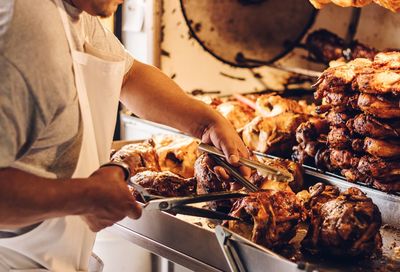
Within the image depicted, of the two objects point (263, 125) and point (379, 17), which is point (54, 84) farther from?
point (379, 17)

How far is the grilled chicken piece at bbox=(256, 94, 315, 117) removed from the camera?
3.51m

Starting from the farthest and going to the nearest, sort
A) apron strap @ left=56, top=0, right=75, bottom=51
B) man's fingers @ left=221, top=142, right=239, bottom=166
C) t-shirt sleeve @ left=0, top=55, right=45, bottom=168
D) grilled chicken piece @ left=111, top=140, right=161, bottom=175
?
grilled chicken piece @ left=111, top=140, right=161, bottom=175, man's fingers @ left=221, top=142, right=239, bottom=166, apron strap @ left=56, top=0, right=75, bottom=51, t-shirt sleeve @ left=0, top=55, right=45, bottom=168

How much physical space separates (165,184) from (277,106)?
3.55 feet

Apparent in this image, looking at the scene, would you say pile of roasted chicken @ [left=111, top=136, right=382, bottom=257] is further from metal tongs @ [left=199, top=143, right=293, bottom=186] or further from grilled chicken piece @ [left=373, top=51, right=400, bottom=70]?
grilled chicken piece @ [left=373, top=51, right=400, bottom=70]

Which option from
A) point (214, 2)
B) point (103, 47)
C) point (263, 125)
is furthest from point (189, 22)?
point (103, 47)

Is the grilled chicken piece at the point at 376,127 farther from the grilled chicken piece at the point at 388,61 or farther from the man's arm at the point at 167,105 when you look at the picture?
the man's arm at the point at 167,105

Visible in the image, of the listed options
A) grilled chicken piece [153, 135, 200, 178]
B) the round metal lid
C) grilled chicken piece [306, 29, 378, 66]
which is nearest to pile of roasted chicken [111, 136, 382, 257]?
grilled chicken piece [153, 135, 200, 178]

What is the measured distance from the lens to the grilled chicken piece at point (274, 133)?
3.16 metres

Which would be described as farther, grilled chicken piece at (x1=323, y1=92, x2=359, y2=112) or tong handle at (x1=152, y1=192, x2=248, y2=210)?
grilled chicken piece at (x1=323, y1=92, x2=359, y2=112)

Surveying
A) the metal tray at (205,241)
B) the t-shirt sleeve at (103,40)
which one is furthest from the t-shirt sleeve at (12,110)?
the metal tray at (205,241)

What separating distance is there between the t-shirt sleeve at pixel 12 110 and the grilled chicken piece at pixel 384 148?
143 cm

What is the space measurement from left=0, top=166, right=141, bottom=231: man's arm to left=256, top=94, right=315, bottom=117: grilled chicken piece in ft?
Result: 5.36

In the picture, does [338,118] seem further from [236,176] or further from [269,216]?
[269,216]

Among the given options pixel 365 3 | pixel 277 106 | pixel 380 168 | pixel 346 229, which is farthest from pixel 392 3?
pixel 346 229
